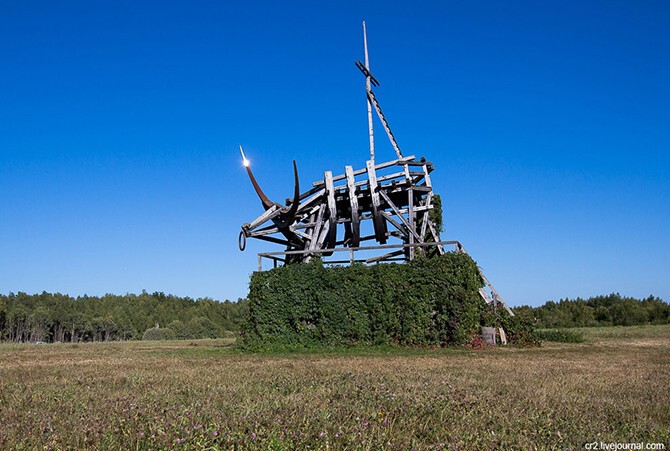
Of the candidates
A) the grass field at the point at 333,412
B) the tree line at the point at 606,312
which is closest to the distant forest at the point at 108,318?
the tree line at the point at 606,312

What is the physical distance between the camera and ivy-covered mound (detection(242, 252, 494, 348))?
62.0 ft

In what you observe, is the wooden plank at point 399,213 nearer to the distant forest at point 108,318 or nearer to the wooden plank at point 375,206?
the wooden plank at point 375,206

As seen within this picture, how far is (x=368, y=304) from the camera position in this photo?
64.7 feet

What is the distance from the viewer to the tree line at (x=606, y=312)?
4603 cm

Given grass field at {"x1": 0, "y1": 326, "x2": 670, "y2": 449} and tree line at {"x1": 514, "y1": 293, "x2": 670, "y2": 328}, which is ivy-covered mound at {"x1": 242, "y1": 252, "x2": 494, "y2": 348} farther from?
tree line at {"x1": 514, "y1": 293, "x2": 670, "y2": 328}

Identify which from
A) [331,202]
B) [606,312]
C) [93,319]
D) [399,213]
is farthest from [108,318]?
[399,213]

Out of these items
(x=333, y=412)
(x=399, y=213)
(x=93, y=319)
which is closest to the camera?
(x=333, y=412)

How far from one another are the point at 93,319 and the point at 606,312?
327ft

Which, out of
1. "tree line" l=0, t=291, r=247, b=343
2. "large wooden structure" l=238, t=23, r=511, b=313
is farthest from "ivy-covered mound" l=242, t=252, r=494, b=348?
"tree line" l=0, t=291, r=247, b=343

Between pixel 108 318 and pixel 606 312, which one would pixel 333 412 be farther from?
pixel 108 318

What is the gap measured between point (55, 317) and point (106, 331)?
1224cm

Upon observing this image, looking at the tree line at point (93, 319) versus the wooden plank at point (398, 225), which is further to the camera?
the tree line at point (93, 319)

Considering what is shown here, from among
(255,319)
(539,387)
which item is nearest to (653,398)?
(539,387)

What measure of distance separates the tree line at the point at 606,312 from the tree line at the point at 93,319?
58663mm
